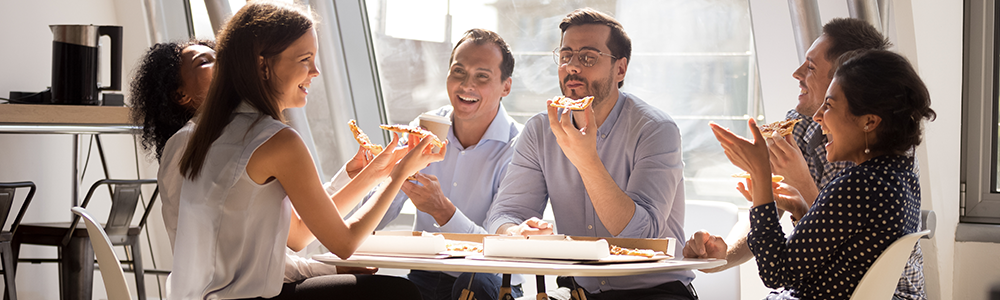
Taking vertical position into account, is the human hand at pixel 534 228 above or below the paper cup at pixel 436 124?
below

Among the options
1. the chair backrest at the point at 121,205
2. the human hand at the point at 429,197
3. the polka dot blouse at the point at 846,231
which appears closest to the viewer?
the polka dot blouse at the point at 846,231

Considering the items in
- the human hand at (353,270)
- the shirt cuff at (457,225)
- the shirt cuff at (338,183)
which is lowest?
the human hand at (353,270)

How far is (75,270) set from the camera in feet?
9.86

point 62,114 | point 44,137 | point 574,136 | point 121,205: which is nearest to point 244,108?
point 574,136

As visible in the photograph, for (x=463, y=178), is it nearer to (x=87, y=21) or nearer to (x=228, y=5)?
(x=228, y=5)

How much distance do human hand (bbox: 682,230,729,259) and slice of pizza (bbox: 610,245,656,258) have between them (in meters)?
0.15

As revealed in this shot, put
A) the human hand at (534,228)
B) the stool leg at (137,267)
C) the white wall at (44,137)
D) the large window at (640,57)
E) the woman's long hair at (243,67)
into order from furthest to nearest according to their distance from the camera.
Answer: the large window at (640,57) < the white wall at (44,137) < the stool leg at (137,267) < the human hand at (534,228) < the woman's long hair at (243,67)

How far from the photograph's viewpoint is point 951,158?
10.4 feet

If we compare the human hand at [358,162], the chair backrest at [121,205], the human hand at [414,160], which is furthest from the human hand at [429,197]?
the chair backrest at [121,205]

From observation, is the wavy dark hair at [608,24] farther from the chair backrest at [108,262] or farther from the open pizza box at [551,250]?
the chair backrest at [108,262]

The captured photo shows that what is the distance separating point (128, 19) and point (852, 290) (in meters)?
4.16

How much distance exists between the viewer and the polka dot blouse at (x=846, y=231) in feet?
5.26

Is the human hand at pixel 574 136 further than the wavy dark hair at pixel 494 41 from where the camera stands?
No

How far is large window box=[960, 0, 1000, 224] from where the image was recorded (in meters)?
3.16
